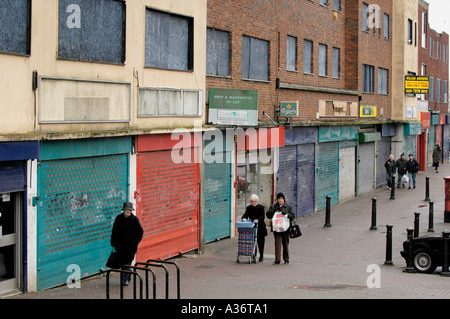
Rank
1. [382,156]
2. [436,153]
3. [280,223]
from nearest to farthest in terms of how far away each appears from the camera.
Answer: [280,223], [382,156], [436,153]

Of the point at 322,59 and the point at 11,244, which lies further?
the point at 322,59

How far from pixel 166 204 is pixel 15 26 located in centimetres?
594

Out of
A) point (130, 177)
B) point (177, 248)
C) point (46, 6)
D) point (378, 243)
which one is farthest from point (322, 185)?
point (46, 6)

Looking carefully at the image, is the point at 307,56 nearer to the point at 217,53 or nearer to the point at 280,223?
the point at 217,53

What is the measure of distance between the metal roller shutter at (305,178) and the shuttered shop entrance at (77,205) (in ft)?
36.1

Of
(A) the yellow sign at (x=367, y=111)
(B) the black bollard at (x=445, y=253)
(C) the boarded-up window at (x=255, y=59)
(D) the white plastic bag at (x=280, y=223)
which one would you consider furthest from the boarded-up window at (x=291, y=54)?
(B) the black bollard at (x=445, y=253)

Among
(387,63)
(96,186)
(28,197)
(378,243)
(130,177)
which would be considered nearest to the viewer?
(28,197)

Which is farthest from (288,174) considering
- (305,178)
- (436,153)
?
(436,153)

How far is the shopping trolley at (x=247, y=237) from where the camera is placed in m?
14.5

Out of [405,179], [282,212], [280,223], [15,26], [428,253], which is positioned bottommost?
[428,253]

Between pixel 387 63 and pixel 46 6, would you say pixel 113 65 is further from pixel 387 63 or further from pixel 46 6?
pixel 387 63

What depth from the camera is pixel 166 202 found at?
15180 millimetres

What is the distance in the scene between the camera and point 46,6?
11.3 meters

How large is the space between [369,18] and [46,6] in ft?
74.8
